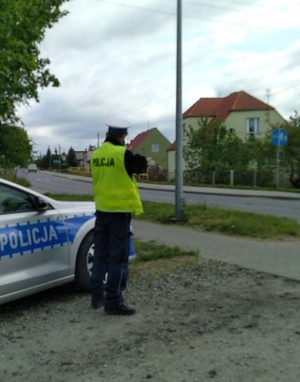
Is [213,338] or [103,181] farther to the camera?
[103,181]

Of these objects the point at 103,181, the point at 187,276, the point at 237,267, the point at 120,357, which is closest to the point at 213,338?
the point at 120,357

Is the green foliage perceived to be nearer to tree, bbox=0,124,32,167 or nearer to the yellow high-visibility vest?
the yellow high-visibility vest

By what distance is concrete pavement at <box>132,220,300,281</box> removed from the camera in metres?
6.99

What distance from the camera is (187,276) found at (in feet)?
21.2

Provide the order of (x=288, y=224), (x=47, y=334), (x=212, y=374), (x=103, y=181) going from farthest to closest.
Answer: (x=288, y=224)
(x=103, y=181)
(x=47, y=334)
(x=212, y=374)

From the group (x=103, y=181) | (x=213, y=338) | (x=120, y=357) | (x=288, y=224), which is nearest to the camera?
(x=120, y=357)

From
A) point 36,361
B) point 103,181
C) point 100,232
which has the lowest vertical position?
point 36,361

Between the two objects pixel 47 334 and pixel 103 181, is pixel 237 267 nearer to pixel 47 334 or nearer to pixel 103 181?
pixel 103 181

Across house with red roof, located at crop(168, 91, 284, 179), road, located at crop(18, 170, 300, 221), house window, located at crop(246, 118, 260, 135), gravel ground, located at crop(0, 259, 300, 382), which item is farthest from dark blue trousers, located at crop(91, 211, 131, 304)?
house window, located at crop(246, 118, 260, 135)

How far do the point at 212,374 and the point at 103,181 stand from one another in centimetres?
218

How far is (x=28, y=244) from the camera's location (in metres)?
5.17

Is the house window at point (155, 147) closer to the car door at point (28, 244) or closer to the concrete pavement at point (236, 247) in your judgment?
the concrete pavement at point (236, 247)

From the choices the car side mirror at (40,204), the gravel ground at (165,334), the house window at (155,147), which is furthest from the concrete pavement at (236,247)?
the house window at (155,147)

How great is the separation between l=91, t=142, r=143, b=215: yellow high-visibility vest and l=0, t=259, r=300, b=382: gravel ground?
102cm
